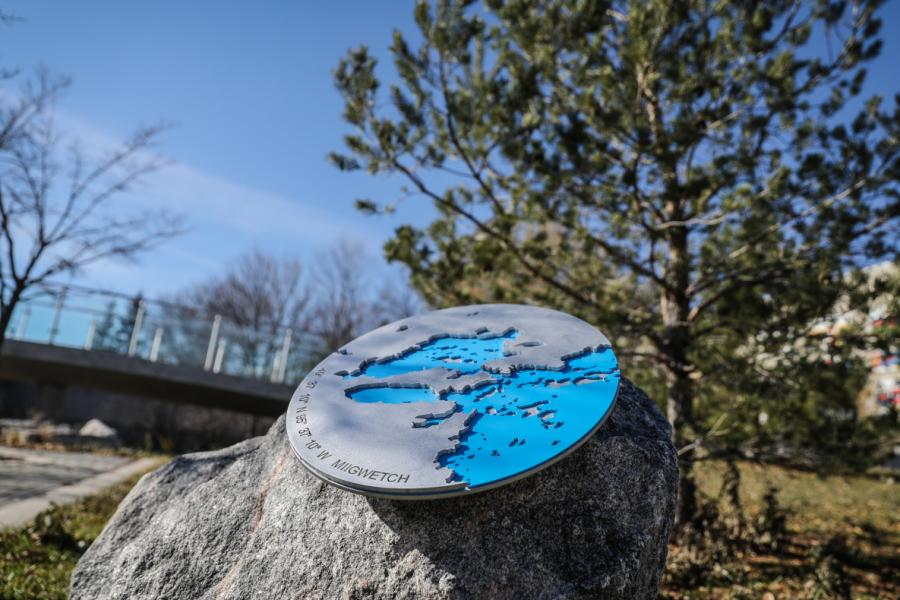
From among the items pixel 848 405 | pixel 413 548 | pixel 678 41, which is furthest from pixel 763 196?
pixel 413 548

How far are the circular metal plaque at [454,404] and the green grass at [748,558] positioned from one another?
2.34 meters

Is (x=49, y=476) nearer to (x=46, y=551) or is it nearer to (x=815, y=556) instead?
(x=46, y=551)

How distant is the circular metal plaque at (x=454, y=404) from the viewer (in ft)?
7.68

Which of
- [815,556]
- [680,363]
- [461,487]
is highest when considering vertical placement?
[680,363]

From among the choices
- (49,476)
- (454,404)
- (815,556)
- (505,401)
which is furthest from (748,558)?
(49,476)

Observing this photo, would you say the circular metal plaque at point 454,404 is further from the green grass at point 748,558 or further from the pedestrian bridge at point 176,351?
the pedestrian bridge at point 176,351

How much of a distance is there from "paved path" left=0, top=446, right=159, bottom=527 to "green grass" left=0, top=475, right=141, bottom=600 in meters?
0.36

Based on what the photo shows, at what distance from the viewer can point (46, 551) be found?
15.2ft

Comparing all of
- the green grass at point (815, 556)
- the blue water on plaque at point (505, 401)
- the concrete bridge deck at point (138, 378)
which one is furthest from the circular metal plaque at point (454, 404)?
the concrete bridge deck at point (138, 378)

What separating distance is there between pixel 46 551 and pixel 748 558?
19.3ft

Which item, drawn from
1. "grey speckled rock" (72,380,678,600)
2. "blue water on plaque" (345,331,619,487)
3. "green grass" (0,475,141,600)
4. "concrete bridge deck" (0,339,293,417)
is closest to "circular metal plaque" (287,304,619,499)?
"blue water on plaque" (345,331,619,487)

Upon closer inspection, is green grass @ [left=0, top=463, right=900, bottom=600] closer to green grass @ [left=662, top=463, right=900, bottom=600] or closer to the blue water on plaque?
green grass @ [left=662, top=463, right=900, bottom=600]

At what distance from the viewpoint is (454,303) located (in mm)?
5996

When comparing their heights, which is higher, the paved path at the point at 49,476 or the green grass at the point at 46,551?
the paved path at the point at 49,476
